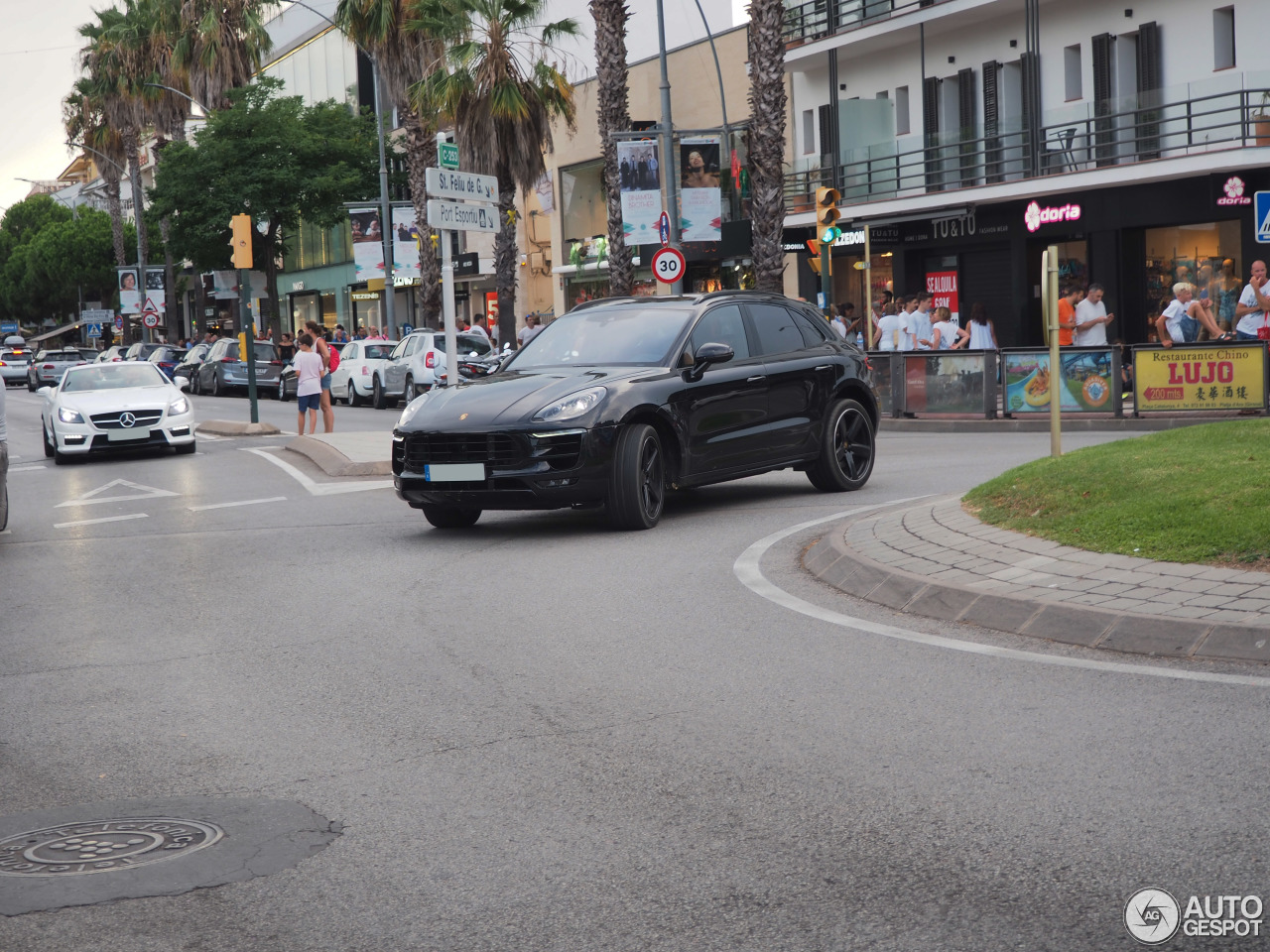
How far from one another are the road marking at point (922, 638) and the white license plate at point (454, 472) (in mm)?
2081

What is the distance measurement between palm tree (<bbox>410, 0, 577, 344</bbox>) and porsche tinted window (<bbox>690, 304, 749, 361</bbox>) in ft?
76.2

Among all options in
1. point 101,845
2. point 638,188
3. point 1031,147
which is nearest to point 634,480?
point 101,845

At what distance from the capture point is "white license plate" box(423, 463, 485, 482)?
429 inches

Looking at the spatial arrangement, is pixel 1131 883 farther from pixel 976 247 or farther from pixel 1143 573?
pixel 976 247

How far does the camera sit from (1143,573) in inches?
294

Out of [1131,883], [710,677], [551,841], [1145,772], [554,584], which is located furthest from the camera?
[554,584]

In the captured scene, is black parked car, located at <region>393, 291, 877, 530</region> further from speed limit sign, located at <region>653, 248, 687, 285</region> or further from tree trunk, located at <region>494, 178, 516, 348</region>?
tree trunk, located at <region>494, 178, 516, 348</region>

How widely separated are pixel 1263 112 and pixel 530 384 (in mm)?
19769

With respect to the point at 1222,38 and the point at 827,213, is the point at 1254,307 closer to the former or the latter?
the point at 827,213

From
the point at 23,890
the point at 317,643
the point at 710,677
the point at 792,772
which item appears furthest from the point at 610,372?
the point at 23,890

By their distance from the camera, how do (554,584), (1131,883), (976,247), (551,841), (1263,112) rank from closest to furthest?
(1131,883) < (551,841) < (554,584) < (1263,112) < (976,247)

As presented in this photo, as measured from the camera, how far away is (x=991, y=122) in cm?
3203

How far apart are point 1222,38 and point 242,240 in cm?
1784

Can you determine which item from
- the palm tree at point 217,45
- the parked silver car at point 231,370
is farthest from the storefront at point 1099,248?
the palm tree at point 217,45
